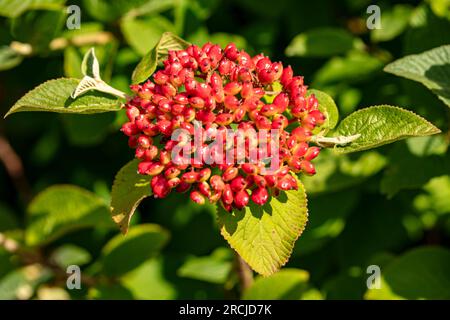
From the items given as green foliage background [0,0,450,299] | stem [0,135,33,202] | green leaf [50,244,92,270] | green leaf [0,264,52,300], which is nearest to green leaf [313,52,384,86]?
green foliage background [0,0,450,299]

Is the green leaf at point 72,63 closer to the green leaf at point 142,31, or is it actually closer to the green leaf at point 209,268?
the green leaf at point 142,31

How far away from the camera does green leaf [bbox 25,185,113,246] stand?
209 cm

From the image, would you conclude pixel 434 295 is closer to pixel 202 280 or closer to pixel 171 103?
pixel 202 280

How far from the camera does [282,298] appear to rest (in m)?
2.00

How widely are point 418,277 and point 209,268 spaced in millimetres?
686

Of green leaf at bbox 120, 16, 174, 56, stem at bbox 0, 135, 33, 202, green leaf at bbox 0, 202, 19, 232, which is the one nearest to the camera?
green leaf at bbox 120, 16, 174, 56

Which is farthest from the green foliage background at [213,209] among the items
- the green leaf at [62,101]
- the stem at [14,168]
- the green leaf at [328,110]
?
the green leaf at [62,101]

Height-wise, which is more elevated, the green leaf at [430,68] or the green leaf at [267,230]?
the green leaf at [430,68]

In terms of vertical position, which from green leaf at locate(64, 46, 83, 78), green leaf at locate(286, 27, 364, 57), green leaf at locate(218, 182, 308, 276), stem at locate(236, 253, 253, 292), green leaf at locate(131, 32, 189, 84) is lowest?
green leaf at locate(218, 182, 308, 276)

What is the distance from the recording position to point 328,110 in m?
1.63

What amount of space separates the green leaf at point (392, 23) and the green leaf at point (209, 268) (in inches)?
38.2

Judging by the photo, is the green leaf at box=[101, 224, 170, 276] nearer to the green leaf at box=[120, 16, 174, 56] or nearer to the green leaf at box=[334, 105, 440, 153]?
the green leaf at box=[120, 16, 174, 56]

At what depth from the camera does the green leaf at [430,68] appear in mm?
1680

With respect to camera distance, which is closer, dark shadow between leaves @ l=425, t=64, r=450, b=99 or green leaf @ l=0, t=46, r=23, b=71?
dark shadow between leaves @ l=425, t=64, r=450, b=99
